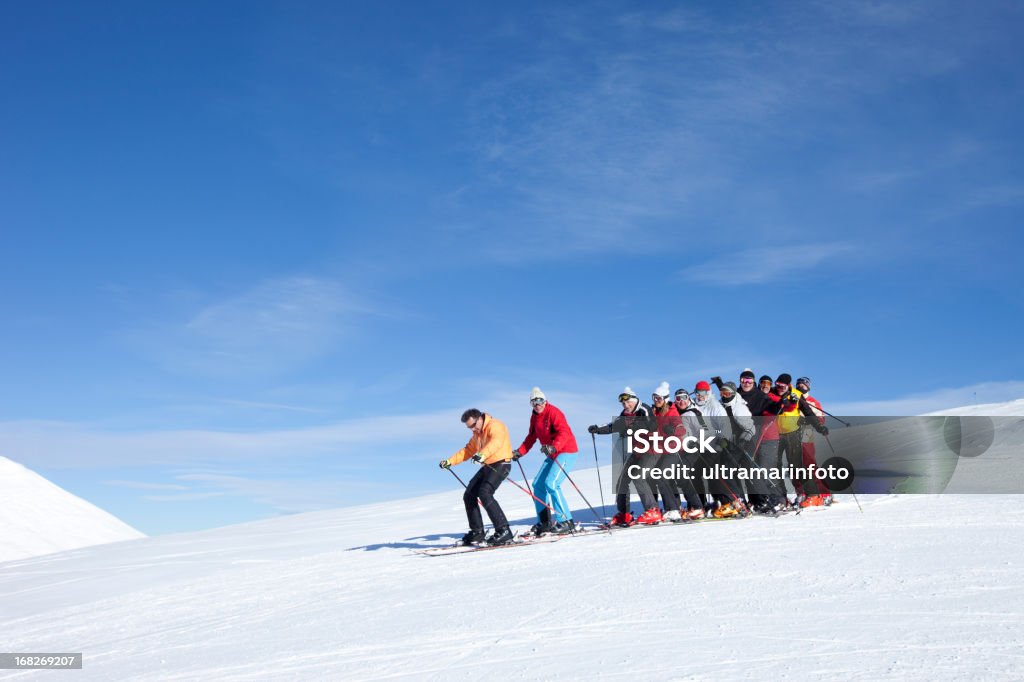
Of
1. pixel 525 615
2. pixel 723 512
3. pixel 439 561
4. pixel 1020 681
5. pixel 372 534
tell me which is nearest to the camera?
pixel 1020 681

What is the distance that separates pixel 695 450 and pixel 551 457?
6.60 feet

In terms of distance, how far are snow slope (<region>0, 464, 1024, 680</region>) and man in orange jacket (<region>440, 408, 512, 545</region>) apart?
0.61m

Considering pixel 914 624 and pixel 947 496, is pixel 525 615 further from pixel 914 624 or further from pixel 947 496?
pixel 947 496

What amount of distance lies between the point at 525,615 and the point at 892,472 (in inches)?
369

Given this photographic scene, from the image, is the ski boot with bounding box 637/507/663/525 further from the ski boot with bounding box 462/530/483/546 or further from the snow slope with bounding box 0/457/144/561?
the snow slope with bounding box 0/457/144/561

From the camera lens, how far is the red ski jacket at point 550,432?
35.0ft

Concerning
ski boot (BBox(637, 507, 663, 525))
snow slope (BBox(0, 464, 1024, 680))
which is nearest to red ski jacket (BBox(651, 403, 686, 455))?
ski boot (BBox(637, 507, 663, 525))

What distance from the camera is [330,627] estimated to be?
662 cm

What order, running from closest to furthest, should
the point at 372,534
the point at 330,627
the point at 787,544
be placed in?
the point at 330,627, the point at 787,544, the point at 372,534

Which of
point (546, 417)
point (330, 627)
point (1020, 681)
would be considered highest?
point (546, 417)

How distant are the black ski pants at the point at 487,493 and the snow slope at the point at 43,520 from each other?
2309 cm

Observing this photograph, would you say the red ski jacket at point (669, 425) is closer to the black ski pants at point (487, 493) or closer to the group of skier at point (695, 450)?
the group of skier at point (695, 450)

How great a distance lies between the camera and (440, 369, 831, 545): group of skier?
10.7 metres

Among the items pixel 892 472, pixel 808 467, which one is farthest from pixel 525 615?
pixel 892 472
